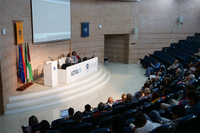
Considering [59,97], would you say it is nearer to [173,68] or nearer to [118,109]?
[118,109]

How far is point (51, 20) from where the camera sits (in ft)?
33.0

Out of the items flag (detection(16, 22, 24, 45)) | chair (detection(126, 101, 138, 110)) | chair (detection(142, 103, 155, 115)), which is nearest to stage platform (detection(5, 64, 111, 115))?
flag (detection(16, 22, 24, 45))

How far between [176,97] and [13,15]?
608 cm

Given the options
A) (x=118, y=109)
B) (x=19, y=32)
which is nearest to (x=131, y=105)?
(x=118, y=109)

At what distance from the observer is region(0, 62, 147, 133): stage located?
6.59 metres

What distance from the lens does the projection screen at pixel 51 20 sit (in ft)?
29.6

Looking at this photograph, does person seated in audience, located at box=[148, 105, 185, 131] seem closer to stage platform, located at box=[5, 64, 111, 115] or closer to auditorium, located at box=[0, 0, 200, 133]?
auditorium, located at box=[0, 0, 200, 133]

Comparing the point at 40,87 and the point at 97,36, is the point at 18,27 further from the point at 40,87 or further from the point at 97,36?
the point at 97,36

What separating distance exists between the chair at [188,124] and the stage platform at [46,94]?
537 centimetres

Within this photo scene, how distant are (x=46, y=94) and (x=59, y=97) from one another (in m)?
0.49

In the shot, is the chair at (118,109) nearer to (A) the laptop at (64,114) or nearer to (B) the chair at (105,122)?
(B) the chair at (105,122)

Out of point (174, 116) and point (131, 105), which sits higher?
point (174, 116)

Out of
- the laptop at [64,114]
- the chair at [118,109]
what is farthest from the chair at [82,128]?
the laptop at [64,114]

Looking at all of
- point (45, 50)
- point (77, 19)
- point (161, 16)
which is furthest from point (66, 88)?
point (161, 16)
